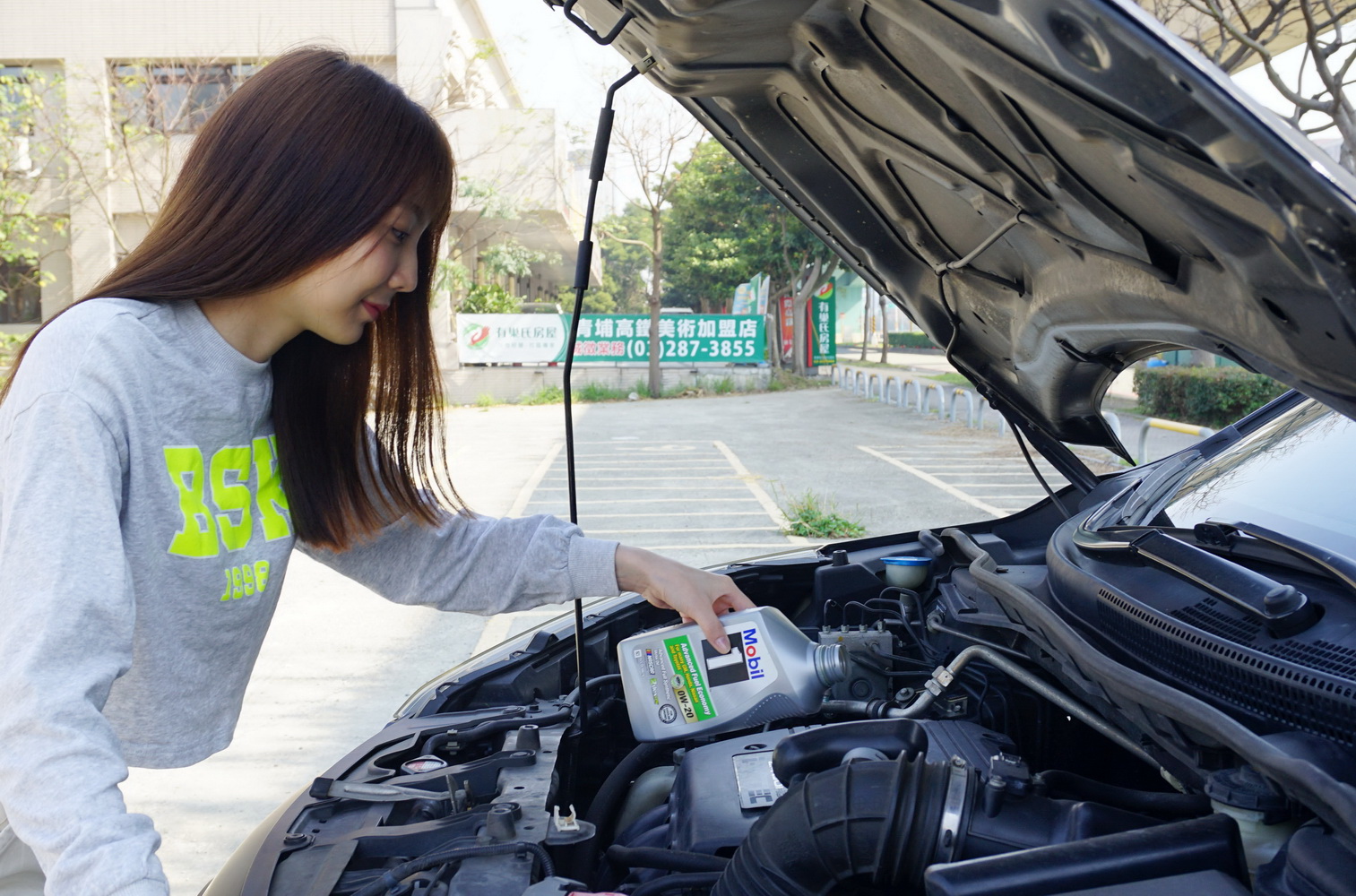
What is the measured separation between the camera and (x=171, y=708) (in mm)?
1400

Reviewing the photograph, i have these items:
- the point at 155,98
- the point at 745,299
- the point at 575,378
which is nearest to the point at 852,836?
the point at 575,378

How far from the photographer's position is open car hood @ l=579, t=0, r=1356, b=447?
85cm

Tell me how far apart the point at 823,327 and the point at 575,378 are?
24.6 feet

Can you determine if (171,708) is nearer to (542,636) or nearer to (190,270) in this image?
(190,270)

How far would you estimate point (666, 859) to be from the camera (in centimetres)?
151

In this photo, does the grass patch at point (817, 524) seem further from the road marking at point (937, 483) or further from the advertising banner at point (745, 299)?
the advertising banner at point (745, 299)

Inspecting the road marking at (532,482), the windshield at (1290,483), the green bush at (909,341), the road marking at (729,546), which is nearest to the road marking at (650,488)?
the road marking at (532,482)

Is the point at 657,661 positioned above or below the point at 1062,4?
below

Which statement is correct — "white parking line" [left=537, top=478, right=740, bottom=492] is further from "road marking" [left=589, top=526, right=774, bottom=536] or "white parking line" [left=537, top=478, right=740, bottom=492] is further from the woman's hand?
the woman's hand

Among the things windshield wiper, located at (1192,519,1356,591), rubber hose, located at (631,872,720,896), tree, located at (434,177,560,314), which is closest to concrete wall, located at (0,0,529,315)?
tree, located at (434,177,560,314)

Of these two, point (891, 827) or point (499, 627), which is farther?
point (499, 627)

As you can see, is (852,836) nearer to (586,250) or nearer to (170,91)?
(586,250)

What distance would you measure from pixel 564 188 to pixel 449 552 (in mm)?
20153

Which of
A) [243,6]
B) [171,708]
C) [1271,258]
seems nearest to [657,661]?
[171,708]
